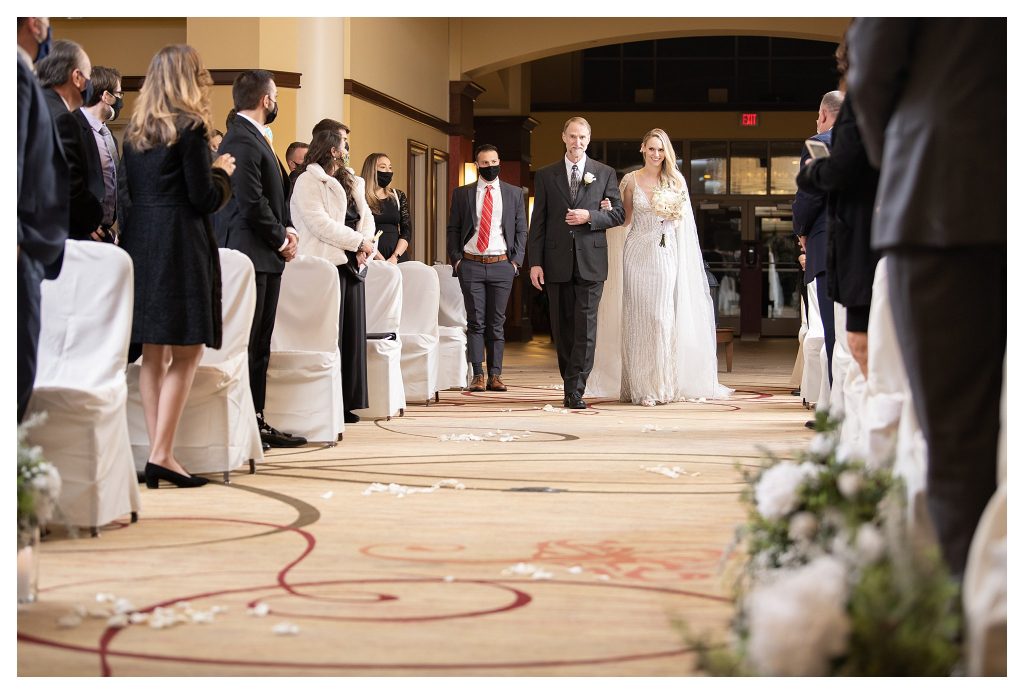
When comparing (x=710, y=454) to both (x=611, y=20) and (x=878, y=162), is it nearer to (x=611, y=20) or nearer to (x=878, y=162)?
(x=878, y=162)

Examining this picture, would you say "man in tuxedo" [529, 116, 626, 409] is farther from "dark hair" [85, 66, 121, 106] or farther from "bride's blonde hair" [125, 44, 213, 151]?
"bride's blonde hair" [125, 44, 213, 151]

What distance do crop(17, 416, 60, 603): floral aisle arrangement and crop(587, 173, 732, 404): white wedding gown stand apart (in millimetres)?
6329

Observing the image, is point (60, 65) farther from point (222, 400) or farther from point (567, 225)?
point (567, 225)

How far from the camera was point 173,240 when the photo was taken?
4727mm

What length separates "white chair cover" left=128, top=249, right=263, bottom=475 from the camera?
5062mm

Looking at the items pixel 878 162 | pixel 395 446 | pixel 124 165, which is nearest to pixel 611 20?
pixel 395 446

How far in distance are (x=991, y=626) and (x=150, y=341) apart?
332 centimetres

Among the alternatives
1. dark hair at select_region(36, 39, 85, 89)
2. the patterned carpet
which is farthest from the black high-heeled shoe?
dark hair at select_region(36, 39, 85, 89)

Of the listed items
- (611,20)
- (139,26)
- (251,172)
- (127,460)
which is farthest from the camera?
(611,20)

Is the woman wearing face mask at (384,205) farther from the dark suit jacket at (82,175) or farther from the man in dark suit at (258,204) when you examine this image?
the dark suit jacket at (82,175)

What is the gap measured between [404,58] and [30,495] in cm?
1215

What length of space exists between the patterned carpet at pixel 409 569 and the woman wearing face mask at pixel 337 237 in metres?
1.03

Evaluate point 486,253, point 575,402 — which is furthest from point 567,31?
point 575,402
